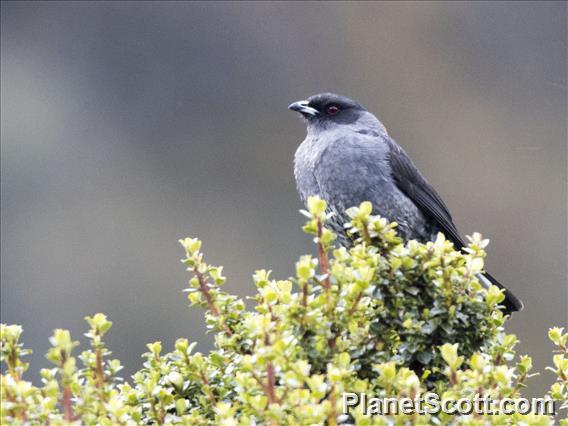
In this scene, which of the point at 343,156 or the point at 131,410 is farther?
the point at 343,156

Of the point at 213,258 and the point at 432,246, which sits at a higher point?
the point at 213,258

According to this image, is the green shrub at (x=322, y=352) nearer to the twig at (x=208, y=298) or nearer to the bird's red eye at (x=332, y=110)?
the twig at (x=208, y=298)

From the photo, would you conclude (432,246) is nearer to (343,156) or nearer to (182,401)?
(182,401)

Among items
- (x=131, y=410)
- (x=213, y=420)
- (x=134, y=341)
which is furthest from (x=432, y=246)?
(x=134, y=341)

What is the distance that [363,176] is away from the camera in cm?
481

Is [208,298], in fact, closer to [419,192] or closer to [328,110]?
[419,192]

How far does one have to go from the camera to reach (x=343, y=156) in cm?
486

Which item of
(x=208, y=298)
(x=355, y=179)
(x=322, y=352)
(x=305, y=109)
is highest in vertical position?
(x=305, y=109)

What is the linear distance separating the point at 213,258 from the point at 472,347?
7465mm

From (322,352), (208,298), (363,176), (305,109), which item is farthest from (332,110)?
(322,352)

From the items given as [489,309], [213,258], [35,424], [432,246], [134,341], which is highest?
[213,258]

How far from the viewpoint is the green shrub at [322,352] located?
2.05m

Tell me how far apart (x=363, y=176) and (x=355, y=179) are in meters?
0.06

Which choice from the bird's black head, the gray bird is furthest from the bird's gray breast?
the bird's black head
